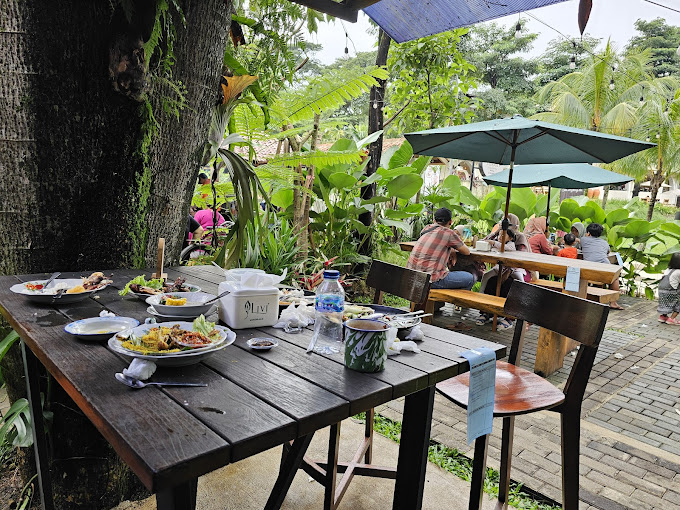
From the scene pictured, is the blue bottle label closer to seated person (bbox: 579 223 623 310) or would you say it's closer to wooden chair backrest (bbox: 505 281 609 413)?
wooden chair backrest (bbox: 505 281 609 413)

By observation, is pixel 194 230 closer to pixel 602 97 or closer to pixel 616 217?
pixel 616 217

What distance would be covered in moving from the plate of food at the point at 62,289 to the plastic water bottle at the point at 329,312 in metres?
0.90

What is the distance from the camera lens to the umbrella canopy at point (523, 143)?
4.60m

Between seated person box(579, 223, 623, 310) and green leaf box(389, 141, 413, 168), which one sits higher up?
green leaf box(389, 141, 413, 168)

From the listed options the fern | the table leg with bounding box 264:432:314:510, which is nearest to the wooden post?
the table leg with bounding box 264:432:314:510

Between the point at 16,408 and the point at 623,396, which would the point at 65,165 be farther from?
the point at 623,396

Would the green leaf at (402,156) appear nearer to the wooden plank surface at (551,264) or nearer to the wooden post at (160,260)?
the wooden plank surface at (551,264)

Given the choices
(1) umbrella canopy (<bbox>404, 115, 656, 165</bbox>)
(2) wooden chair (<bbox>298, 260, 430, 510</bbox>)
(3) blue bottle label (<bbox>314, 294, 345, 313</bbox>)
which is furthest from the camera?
(1) umbrella canopy (<bbox>404, 115, 656, 165</bbox>)

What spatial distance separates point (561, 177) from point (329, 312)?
739 centimetres

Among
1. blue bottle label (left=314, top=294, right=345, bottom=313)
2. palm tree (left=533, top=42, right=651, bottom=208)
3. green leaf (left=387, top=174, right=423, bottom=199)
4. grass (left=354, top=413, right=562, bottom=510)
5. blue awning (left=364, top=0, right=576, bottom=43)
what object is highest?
palm tree (left=533, top=42, right=651, bottom=208)

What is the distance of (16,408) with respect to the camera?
7.04ft

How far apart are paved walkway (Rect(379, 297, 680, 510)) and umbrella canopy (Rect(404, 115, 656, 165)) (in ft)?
7.02

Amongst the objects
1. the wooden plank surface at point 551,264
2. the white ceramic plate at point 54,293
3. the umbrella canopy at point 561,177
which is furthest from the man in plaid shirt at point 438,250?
the white ceramic plate at point 54,293

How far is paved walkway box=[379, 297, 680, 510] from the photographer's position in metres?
2.44
